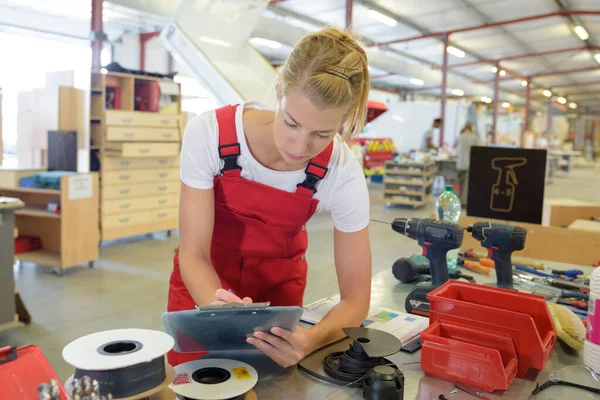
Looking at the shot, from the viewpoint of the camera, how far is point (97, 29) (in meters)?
5.42

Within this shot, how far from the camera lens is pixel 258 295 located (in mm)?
1428

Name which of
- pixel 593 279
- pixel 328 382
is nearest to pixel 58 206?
pixel 328 382

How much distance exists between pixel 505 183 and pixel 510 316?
1.42m

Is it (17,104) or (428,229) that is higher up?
(17,104)

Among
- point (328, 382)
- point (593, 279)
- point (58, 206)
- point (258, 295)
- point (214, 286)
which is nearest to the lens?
point (328, 382)

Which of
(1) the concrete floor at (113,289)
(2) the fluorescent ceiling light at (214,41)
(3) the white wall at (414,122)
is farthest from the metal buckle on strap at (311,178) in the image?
(3) the white wall at (414,122)

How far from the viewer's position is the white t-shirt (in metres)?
1.28

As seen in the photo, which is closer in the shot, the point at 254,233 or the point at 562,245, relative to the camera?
the point at 254,233

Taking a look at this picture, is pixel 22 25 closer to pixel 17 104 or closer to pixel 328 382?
pixel 17 104

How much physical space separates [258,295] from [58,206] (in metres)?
3.33

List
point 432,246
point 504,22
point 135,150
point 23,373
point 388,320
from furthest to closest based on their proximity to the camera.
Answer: point 504,22, point 135,150, point 432,246, point 388,320, point 23,373

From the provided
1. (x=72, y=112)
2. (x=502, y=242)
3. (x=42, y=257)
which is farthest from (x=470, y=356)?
(x=72, y=112)

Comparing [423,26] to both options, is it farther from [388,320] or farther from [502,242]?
[388,320]

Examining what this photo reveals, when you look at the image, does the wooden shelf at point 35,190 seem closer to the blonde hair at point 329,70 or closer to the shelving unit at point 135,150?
the shelving unit at point 135,150
